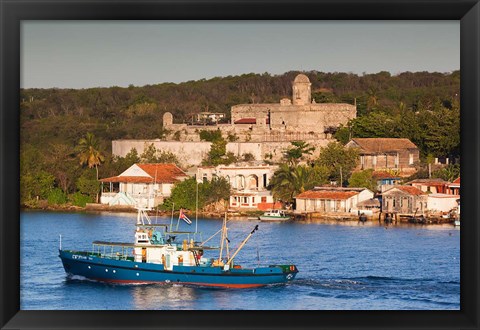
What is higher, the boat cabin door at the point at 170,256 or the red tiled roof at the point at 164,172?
the red tiled roof at the point at 164,172

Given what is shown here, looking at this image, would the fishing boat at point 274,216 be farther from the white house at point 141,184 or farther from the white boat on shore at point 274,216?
the white house at point 141,184

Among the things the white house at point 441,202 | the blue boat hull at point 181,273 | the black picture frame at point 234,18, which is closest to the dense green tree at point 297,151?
the white house at point 441,202

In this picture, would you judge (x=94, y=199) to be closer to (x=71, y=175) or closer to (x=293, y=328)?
(x=71, y=175)

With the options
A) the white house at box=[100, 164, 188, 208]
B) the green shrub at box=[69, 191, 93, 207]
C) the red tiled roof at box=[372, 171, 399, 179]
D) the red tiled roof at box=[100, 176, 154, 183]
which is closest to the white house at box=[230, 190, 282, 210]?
the white house at box=[100, 164, 188, 208]

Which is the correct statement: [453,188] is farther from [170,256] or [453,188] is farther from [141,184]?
[170,256]

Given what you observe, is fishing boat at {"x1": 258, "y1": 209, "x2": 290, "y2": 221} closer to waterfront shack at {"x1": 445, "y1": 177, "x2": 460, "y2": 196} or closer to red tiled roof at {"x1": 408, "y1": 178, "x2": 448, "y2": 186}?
red tiled roof at {"x1": 408, "y1": 178, "x2": 448, "y2": 186}
